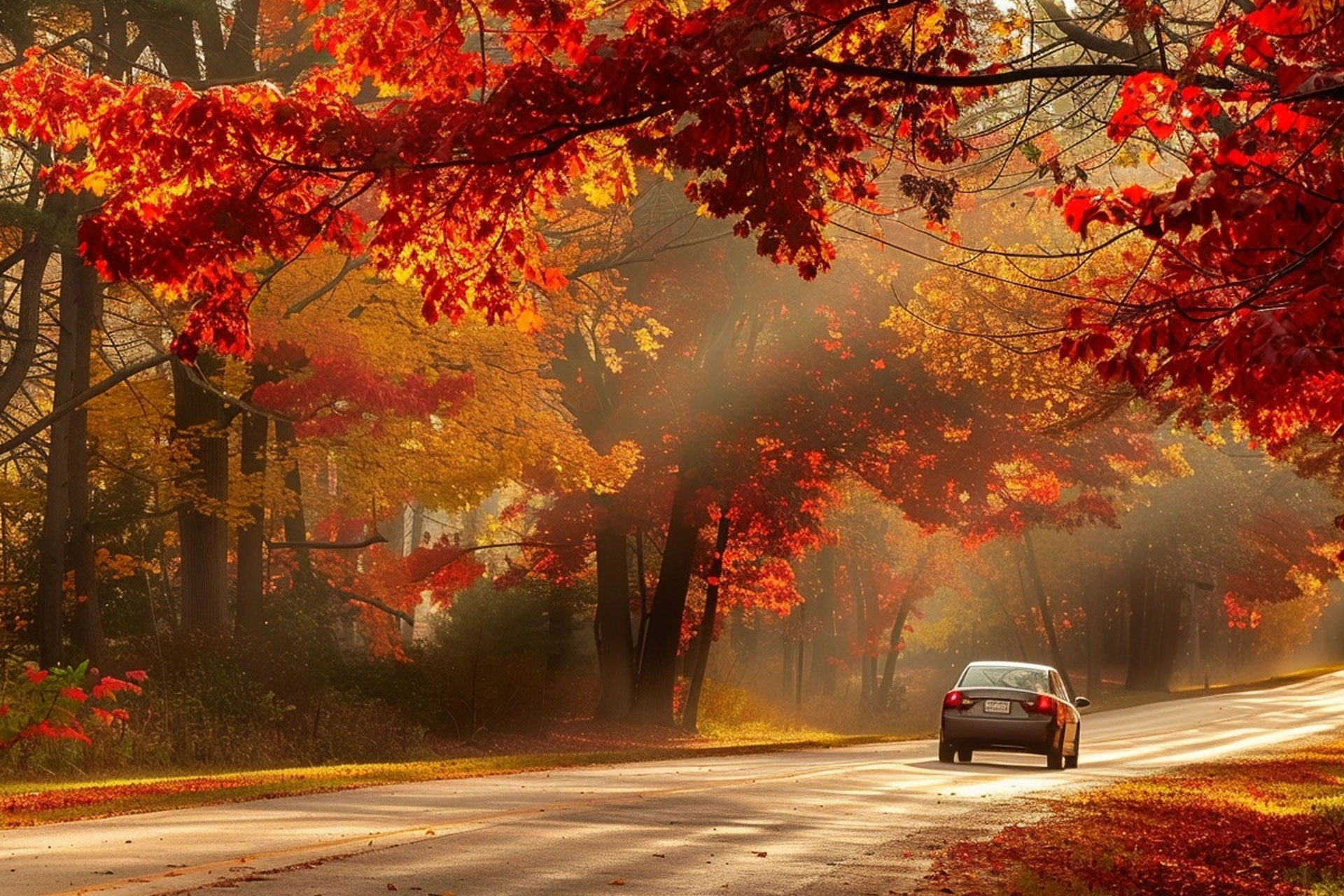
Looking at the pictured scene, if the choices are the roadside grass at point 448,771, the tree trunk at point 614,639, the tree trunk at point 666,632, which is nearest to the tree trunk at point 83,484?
the roadside grass at point 448,771

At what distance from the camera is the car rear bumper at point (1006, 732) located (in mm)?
23156

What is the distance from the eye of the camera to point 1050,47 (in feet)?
40.7

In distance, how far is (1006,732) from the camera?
23188mm

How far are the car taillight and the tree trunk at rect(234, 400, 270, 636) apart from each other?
1164 cm

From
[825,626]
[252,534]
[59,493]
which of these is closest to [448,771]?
[59,493]

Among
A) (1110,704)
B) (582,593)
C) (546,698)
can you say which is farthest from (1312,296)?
(1110,704)

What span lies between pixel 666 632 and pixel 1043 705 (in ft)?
42.0

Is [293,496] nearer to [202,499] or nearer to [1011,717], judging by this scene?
[202,499]

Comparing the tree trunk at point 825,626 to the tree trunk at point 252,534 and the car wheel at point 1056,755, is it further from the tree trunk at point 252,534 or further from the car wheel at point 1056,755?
the car wheel at point 1056,755

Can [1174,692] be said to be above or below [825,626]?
below

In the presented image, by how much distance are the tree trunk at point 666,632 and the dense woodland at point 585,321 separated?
0.31ft

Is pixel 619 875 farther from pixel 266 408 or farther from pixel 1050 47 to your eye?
pixel 266 408

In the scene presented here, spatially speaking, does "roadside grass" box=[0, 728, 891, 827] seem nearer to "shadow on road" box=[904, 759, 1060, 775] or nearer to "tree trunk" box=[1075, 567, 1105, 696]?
"shadow on road" box=[904, 759, 1060, 775]

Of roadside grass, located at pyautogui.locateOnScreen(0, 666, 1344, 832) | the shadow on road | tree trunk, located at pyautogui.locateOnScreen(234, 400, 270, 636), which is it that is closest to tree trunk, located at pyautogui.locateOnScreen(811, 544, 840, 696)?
roadside grass, located at pyautogui.locateOnScreen(0, 666, 1344, 832)
